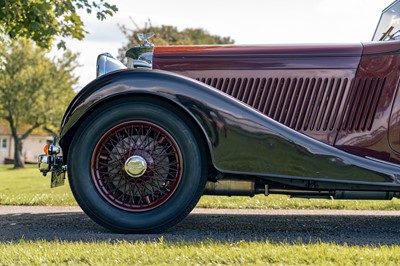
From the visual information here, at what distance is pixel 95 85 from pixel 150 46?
0.87 metres

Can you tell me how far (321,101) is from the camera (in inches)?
187

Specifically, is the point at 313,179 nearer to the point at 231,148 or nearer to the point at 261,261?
the point at 231,148

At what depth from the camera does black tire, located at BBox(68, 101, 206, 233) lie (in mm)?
4211

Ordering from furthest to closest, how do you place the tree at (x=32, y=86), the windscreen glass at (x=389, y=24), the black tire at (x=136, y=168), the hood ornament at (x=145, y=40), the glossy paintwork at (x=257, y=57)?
the tree at (x=32, y=86)
the windscreen glass at (x=389, y=24)
the hood ornament at (x=145, y=40)
the glossy paintwork at (x=257, y=57)
the black tire at (x=136, y=168)

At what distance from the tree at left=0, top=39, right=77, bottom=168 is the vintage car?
3880 centimetres

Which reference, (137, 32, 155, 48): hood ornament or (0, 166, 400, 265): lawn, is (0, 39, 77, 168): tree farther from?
(0, 166, 400, 265): lawn

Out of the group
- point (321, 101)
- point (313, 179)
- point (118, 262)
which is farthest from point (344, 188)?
point (118, 262)

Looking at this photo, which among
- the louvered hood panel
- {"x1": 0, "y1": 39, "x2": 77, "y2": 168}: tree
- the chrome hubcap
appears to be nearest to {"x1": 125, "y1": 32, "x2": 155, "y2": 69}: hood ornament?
the louvered hood panel

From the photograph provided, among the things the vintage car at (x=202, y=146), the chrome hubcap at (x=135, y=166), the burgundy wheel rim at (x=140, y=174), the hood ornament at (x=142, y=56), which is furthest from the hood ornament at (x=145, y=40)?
the chrome hubcap at (x=135, y=166)

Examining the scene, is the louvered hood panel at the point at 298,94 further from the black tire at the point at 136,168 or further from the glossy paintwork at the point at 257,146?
the black tire at the point at 136,168

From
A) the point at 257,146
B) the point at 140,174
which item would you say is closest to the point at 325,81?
the point at 257,146

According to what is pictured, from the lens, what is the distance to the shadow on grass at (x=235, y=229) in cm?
404

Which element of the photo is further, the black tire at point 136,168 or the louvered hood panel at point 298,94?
the louvered hood panel at point 298,94

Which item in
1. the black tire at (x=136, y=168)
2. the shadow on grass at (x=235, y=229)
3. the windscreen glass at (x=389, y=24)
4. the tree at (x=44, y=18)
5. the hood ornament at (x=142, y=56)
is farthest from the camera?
the tree at (x=44, y=18)
